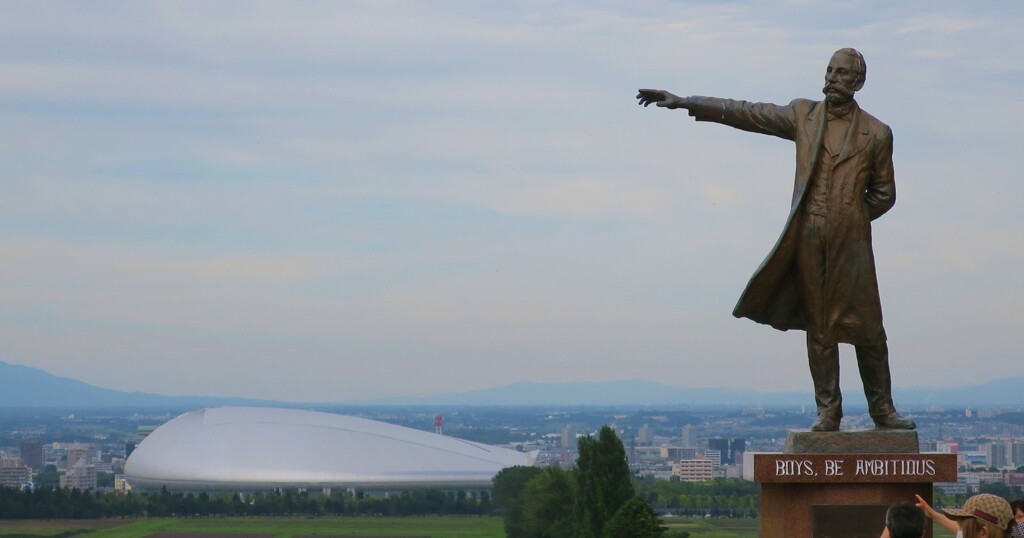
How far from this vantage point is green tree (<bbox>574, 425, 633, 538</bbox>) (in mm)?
53156

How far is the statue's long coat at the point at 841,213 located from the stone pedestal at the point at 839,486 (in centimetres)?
99

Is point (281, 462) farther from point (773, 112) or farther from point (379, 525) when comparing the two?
point (773, 112)

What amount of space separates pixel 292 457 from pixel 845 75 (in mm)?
125755

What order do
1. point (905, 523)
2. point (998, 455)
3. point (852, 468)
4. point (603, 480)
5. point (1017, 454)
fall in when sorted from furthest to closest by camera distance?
point (1017, 454) < point (998, 455) < point (603, 480) < point (852, 468) < point (905, 523)

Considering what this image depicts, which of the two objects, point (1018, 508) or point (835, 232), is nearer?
point (1018, 508)

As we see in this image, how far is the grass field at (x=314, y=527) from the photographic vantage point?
87000mm

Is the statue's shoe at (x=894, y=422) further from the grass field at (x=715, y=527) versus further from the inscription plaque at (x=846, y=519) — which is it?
the grass field at (x=715, y=527)

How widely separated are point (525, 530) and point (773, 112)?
60.0m

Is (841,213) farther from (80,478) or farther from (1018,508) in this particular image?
(80,478)

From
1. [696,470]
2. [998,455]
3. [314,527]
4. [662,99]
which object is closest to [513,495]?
[314,527]

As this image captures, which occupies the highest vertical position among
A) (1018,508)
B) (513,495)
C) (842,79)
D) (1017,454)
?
(842,79)

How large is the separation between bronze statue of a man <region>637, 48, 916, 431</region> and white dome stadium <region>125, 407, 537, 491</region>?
121185mm

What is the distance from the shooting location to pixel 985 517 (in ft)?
30.8

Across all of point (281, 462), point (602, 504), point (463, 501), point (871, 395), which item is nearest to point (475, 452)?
point (281, 462)
